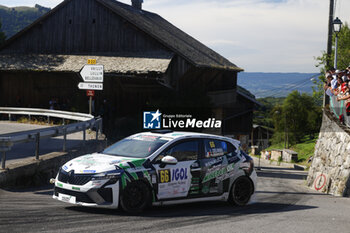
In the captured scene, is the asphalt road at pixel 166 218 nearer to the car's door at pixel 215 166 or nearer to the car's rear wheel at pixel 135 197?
the car's rear wheel at pixel 135 197

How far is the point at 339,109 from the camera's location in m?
18.0

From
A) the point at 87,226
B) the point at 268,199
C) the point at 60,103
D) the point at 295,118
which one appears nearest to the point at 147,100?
the point at 60,103

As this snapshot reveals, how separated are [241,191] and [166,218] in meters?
2.74

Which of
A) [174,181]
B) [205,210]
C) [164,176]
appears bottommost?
[205,210]

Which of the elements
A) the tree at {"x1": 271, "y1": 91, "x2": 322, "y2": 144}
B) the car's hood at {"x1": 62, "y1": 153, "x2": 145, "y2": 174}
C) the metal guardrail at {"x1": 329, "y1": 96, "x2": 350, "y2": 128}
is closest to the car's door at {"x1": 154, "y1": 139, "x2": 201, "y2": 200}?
the car's hood at {"x1": 62, "y1": 153, "x2": 145, "y2": 174}

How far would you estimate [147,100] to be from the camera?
3322cm

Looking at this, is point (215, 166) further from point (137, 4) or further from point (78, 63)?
point (137, 4)

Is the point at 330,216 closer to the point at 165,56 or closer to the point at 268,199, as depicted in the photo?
the point at 268,199

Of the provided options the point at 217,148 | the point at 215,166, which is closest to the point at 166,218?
the point at 215,166

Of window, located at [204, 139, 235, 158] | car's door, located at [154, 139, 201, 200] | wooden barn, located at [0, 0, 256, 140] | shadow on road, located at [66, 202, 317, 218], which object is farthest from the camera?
wooden barn, located at [0, 0, 256, 140]

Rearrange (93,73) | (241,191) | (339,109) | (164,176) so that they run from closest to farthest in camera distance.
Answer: (164,176), (241,191), (339,109), (93,73)

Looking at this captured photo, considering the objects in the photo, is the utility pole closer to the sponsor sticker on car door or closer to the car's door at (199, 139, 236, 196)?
the car's door at (199, 139, 236, 196)

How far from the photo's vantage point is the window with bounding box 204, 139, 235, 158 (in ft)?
33.9

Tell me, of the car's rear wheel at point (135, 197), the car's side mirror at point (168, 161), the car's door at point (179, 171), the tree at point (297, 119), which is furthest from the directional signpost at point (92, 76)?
the tree at point (297, 119)
